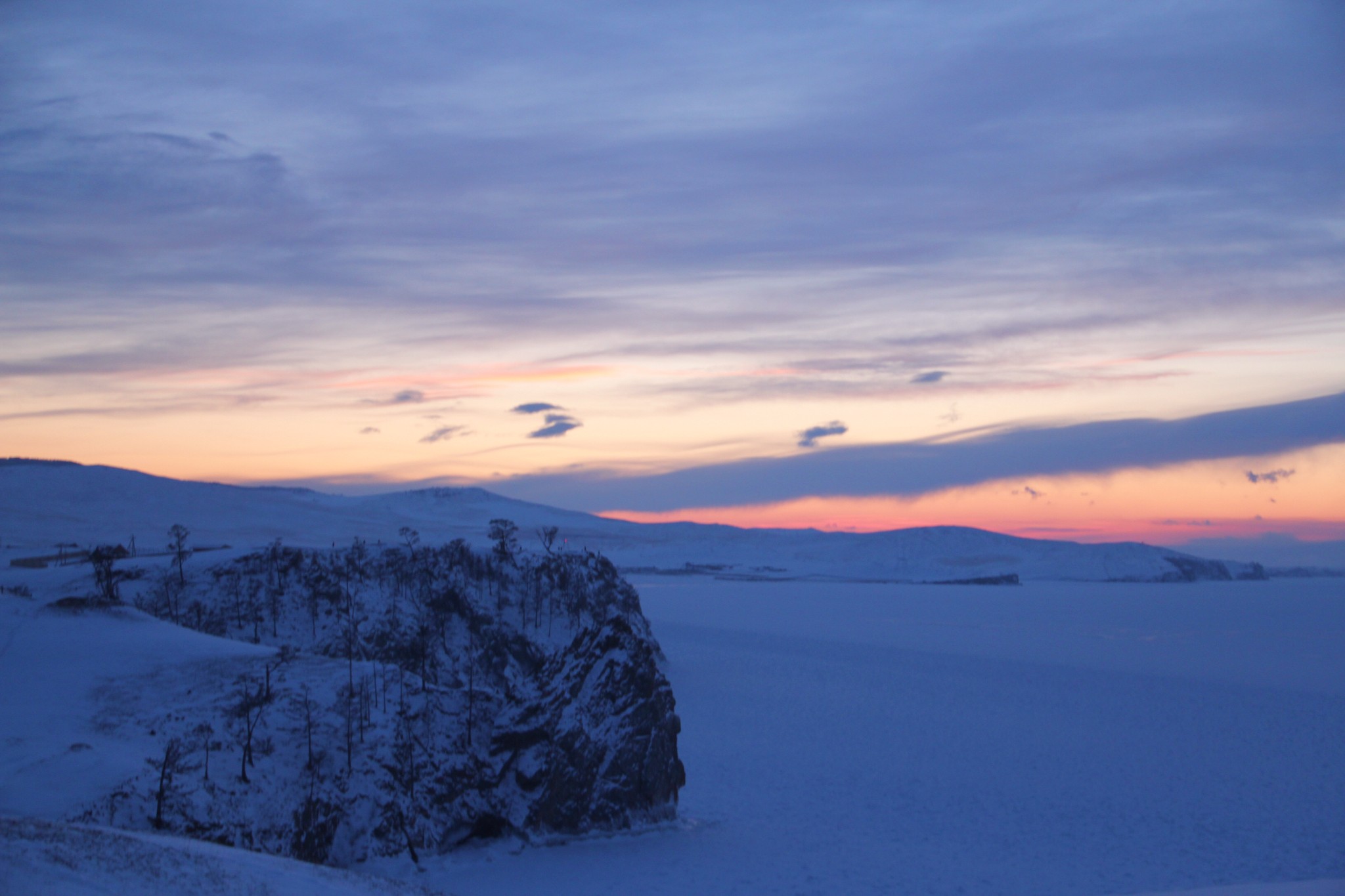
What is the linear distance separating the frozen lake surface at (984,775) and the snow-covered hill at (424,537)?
6597 centimetres

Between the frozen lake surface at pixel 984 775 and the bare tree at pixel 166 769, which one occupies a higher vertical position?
the bare tree at pixel 166 769

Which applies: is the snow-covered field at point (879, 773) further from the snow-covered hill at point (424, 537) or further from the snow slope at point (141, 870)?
the snow-covered hill at point (424, 537)

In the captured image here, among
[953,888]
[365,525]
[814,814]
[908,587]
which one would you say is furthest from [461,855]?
[365,525]

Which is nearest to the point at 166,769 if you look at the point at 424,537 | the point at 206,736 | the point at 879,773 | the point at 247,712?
the point at 206,736

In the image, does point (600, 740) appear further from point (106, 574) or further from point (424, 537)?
point (424, 537)

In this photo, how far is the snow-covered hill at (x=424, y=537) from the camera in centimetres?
10781

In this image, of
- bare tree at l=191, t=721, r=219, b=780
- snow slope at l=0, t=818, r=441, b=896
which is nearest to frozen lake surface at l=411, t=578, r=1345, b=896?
snow slope at l=0, t=818, r=441, b=896

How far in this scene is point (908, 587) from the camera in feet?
400

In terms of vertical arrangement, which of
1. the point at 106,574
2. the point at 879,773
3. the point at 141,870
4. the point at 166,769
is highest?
the point at 106,574

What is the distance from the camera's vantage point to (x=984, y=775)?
25.2 m

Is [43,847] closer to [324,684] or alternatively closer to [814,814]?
[324,684]

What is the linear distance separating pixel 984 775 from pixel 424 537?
111 metres

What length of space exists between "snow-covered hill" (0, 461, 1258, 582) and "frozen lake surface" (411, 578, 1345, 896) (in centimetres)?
6597

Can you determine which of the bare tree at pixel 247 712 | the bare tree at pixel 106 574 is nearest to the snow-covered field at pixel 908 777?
the bare tree at pixel 247 712
